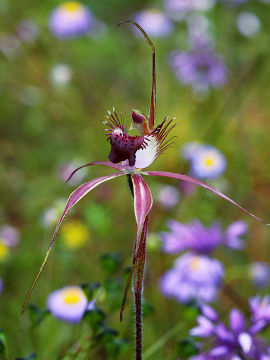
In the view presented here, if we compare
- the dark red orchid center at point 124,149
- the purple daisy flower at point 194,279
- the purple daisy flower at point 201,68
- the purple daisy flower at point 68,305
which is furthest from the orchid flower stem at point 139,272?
the purple daisy flower at point 201,68

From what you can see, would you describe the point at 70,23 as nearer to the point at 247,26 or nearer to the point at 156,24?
the point at 156,24

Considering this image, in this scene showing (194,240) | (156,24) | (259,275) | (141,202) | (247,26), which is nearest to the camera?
(141,202)

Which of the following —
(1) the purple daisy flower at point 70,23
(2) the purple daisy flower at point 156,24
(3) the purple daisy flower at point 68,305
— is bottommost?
(3) the purple daisy flower at point 68,305

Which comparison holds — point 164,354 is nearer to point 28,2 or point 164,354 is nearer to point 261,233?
point 261,233

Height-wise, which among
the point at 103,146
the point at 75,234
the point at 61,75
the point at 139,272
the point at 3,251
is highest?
the point at 61,75

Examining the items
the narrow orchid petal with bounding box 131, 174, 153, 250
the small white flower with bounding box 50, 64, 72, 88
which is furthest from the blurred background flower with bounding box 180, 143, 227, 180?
the narrow orchid petal with bounding box 131, 174, 153, 250

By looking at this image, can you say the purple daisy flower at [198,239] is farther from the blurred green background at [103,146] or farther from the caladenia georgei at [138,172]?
the caladenia georgei at [138,172]

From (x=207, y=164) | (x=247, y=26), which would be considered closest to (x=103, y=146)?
(x=207, y=164)
